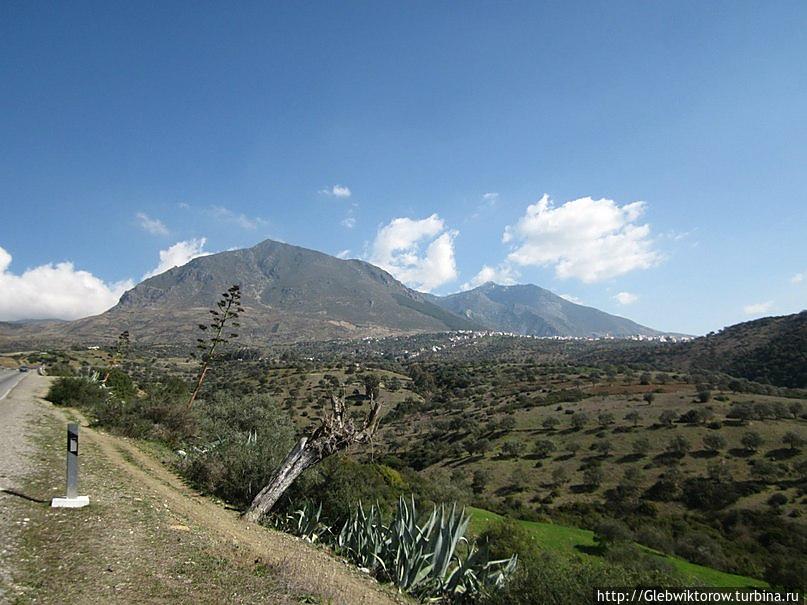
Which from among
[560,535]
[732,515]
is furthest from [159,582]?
[732,515]

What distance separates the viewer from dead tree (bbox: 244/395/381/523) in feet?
30.6

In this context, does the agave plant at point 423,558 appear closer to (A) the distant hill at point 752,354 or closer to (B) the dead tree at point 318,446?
(B) the dead tree at point 318,446

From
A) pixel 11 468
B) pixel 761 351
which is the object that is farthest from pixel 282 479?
pixel 761 351

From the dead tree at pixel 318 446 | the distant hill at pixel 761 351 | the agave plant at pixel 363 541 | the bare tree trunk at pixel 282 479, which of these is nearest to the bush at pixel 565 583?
the agave plant at pixel 363 541

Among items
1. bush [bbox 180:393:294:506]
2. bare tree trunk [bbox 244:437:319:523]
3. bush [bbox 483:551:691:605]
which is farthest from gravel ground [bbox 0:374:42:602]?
bush [bbox 483:551:691:605]

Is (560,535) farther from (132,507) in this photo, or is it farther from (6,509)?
(6,509)

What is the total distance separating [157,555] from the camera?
5.77 meters

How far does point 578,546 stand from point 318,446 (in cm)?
1466

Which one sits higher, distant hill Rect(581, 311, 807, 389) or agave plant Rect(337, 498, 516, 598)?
distant hill Rect(581, 311, 807, 389)

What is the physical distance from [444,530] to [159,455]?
10.7m

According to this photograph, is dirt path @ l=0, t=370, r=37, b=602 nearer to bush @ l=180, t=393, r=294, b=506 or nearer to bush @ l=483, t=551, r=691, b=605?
bush @ l=180, t=393, r=294, b=506

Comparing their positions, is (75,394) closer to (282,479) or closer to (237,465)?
(237,465)

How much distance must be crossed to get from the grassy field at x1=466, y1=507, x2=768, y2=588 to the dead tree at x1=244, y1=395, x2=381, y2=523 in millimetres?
7032

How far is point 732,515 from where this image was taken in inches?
1228
